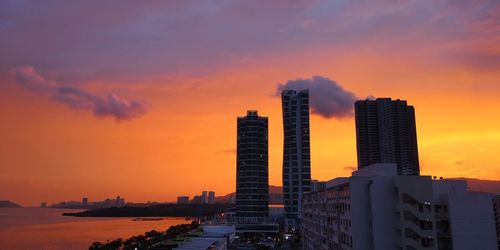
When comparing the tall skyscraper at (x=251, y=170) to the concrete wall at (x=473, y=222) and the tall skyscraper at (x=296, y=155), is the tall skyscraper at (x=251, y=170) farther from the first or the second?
the concrete wall at (x=473, y=222)

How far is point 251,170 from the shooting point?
18362 cm

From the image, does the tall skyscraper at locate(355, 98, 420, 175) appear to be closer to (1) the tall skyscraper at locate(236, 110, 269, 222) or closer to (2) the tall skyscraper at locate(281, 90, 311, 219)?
(2) the tall skyscraper at locate(281, 90, 311, 219)

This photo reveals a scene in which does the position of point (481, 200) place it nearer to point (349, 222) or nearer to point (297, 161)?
point (349, 222)

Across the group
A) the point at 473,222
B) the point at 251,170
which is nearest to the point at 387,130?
the point at 251,170

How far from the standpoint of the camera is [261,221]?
177 metres

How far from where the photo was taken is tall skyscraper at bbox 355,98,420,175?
642 ft

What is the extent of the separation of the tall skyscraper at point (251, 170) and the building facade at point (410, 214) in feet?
394

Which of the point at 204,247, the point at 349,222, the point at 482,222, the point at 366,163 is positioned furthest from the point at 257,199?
the point at 482,222

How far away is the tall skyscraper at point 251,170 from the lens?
7126 inches

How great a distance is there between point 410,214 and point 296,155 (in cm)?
12749

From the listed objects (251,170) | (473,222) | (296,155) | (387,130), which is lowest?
(473,222)

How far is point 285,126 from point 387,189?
434 ft

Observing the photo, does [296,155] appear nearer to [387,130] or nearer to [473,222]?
[387,130]

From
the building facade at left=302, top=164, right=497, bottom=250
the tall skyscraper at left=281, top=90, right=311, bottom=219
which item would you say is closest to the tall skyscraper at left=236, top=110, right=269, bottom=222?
the tall skyscraper at left=281, top=90, right=311, bottom=219
